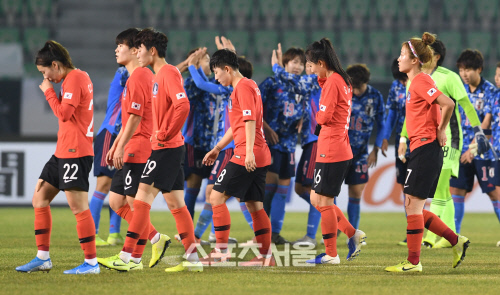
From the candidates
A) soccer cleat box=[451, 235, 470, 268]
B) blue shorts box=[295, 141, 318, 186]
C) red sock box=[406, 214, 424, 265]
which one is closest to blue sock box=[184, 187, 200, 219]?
blue shorts box=[295, 141, 318, 186]

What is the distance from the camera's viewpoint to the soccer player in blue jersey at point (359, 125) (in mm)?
7934

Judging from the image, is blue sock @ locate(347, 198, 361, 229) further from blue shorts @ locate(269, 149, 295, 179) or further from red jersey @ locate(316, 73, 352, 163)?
red jersey @ locate(316, 73, 352, 163)

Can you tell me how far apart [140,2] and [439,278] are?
16.0 metres

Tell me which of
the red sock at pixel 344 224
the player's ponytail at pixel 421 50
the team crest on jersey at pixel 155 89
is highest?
the player's ponytail at pixel 421 50

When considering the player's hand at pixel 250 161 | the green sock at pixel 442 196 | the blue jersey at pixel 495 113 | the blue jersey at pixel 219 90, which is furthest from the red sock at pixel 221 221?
the blue jersey at pixel 495 113

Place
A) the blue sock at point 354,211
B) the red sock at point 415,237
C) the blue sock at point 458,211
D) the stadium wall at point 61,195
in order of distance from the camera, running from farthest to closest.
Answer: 1. the stadium wall at point 61,195
2. the blue sock at point 458,211
3. the blue sock at point 354,211
4. the red sock at point 415,237

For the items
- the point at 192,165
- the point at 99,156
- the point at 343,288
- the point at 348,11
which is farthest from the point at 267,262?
the point at 348,11

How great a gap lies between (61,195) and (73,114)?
8050 millimetres

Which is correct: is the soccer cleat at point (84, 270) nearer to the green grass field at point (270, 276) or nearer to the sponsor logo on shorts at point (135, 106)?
the green grass field at point (270, 276)

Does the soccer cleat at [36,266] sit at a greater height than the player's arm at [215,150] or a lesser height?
lesser

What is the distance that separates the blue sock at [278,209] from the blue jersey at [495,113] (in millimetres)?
2830

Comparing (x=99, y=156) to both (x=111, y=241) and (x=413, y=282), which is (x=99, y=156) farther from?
(x=413, y=282)

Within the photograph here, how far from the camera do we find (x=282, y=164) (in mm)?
7941

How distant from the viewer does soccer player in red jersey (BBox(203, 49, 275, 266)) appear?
5.66 metres
